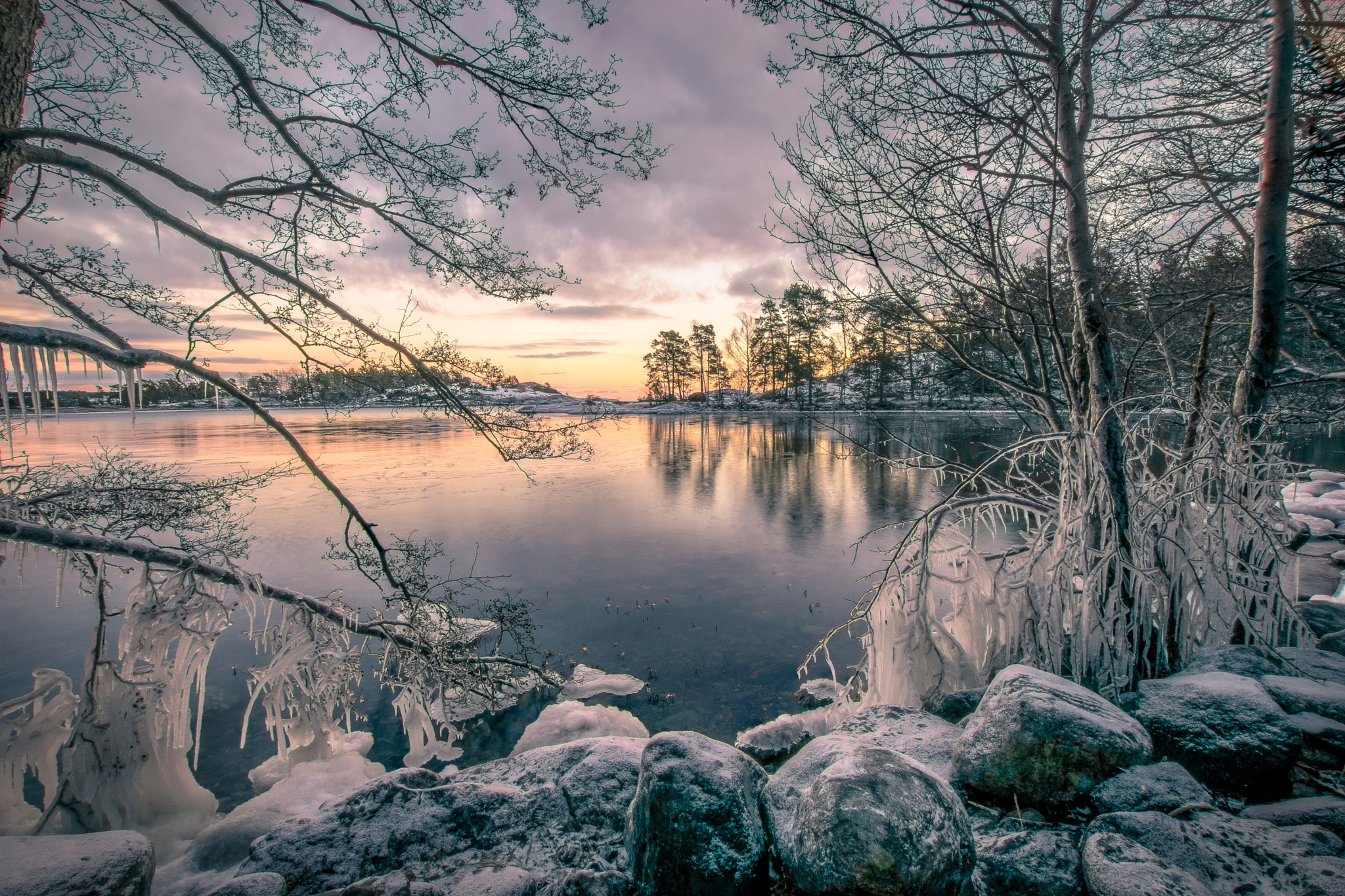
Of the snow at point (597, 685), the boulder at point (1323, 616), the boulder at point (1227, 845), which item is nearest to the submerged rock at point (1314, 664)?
the boulder at point (1323, 616)

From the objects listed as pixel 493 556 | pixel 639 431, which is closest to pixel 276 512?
pixel 493 556

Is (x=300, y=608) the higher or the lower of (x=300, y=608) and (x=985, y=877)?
the higher

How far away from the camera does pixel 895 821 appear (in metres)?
2.12

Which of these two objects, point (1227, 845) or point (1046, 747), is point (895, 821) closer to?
point (1046, 747)

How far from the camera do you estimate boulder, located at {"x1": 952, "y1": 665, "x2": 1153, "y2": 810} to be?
2.52 metres

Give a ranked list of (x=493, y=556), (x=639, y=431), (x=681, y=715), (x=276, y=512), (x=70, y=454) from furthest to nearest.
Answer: (x=639, y=431) < (x=70, y=454) < (x=276, y=512) < (x=493, y=556) < (x=681, y=715)

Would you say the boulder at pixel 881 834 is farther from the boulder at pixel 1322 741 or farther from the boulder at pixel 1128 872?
the boulder at pixel 1322 741

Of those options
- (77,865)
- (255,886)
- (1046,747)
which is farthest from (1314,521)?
(77,865)

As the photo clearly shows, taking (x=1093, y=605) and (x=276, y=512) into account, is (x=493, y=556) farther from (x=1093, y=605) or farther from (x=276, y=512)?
(x=1093, y=605)

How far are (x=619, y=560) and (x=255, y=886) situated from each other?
812 cm

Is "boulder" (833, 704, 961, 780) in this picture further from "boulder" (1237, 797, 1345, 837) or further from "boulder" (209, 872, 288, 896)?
"boulder" (209, 872, 288, 896)

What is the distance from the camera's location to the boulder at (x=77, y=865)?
2230 millimetres

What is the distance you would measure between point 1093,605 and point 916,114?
3698 millimetres

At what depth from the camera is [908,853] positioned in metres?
2.05
